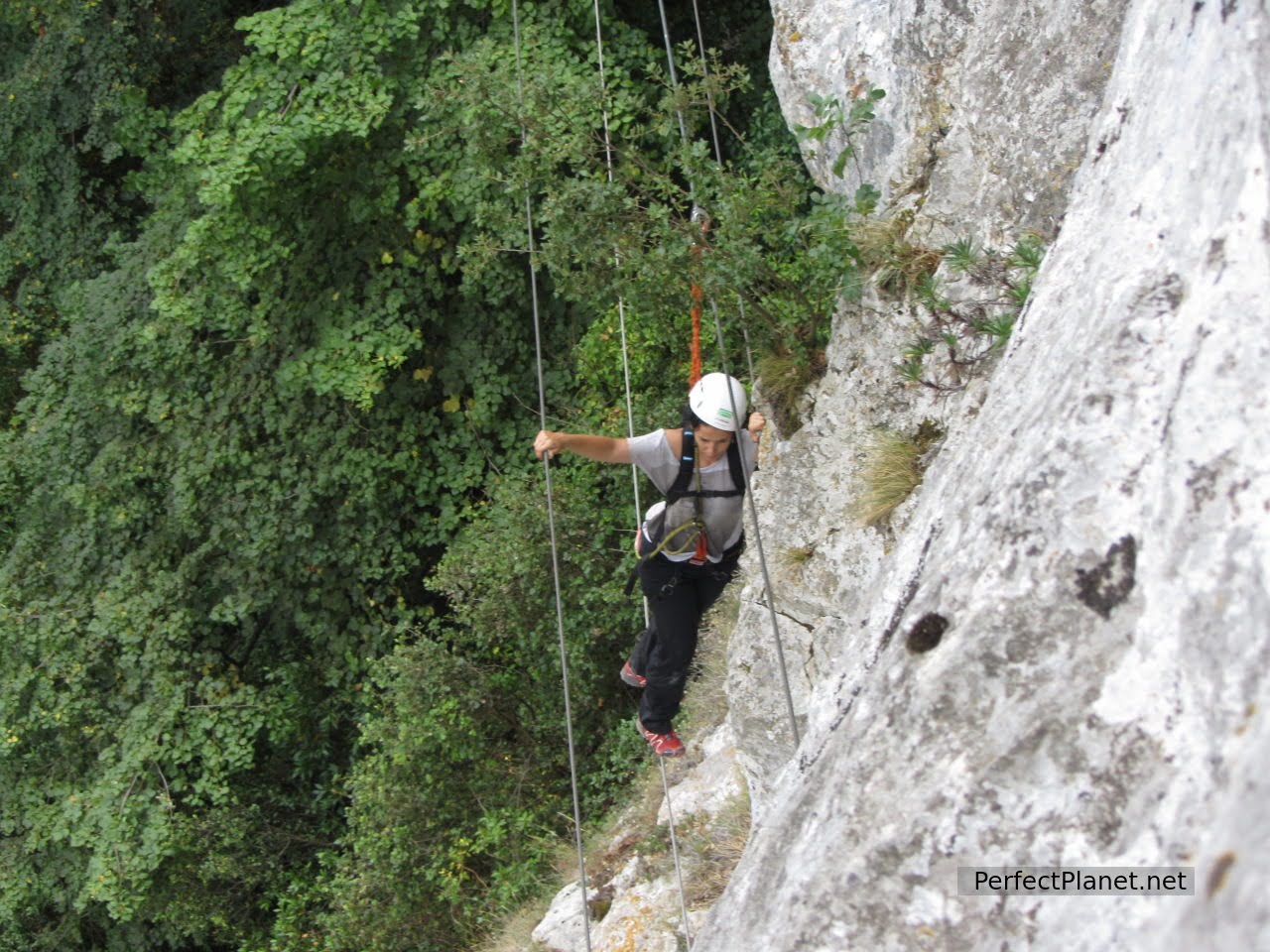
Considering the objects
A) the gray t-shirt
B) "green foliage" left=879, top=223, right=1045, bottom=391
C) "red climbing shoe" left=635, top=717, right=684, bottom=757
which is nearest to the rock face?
"green foliage" left=879, top=223, right=1045, bottom=391

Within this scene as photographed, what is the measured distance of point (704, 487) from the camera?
455 centimetres

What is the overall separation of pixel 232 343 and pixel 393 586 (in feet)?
7.20

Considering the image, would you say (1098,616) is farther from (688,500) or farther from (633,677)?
(633,677)

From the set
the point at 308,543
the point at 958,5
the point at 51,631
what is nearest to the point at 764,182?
the point at 958,5

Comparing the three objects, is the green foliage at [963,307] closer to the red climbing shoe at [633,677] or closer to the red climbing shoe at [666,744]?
the red climbing shoe at [633,677]

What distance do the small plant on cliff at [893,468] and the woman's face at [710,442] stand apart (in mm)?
670

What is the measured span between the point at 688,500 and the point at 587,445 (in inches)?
22.9

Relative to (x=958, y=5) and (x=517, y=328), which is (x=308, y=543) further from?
(x=958, y=5)

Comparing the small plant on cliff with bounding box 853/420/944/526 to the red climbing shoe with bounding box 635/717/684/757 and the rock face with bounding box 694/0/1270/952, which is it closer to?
the red climbing shoe with bounding box 635/717/684/757

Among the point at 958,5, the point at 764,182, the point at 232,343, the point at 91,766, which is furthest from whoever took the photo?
the point at 232,343

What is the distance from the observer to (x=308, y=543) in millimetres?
8867

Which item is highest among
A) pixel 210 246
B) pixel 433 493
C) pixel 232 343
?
pixel 210 246

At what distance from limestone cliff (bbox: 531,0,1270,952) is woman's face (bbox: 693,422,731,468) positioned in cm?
144

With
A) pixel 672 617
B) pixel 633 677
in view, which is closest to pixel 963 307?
pixel 672 617
